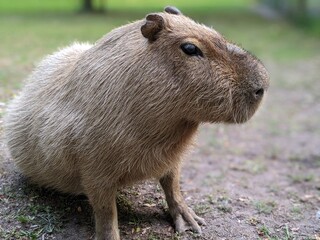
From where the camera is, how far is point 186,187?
4.66 metres

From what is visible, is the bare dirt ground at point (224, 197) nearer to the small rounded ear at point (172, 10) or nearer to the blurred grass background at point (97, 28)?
the small rounded ear at point (172, 10)

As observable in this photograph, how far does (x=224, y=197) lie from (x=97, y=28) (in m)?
11.8

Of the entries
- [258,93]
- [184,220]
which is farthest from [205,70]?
[184,220]

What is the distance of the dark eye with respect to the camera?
110 inches

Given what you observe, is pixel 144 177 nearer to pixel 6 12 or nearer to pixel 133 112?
pixel 133 112

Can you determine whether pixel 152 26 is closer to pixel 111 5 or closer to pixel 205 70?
pixel 205 70

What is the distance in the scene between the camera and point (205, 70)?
279cm

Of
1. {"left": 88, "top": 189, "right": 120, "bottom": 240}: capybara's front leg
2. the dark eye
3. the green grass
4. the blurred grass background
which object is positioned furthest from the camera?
the green grass

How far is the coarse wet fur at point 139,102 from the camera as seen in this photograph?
2.80m

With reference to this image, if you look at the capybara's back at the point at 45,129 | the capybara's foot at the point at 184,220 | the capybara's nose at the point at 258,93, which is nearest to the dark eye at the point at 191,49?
the capybara's nose at the point at 258,93

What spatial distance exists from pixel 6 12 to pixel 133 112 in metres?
17.1

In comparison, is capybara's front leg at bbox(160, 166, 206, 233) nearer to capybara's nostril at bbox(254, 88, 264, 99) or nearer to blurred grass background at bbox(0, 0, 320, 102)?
capybara's nostril at bbox(254, 88, 264, 99)

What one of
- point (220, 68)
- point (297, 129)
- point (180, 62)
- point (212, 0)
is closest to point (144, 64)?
point (180, 62)

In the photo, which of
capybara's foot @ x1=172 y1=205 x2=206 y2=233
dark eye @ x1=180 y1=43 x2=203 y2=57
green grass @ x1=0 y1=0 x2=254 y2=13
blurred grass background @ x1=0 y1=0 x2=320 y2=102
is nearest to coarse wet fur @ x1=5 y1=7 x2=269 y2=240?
dark eye @ x1=180 y1=43 x2=203 y2=57
